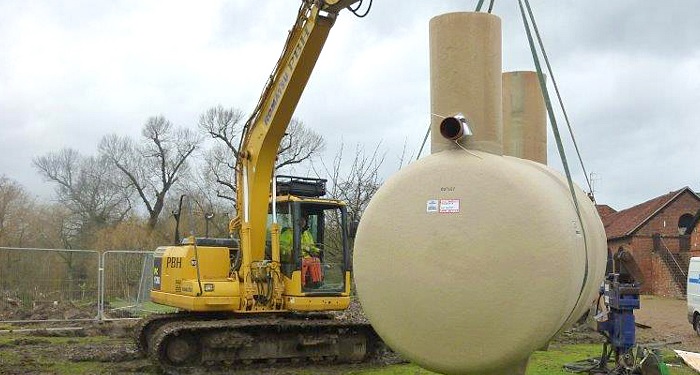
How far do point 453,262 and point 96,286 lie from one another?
15.9 meters

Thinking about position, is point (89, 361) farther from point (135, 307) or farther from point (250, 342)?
point (135, 307)

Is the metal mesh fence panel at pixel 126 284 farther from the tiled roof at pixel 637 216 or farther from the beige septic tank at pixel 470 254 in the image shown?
the tiled roof at pixel 637 216

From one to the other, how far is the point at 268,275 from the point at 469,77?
7195 millimetres

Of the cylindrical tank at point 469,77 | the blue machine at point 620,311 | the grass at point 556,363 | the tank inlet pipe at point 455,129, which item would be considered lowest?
the grass at point 556,363

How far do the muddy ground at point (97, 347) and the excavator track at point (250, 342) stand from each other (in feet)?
0.87

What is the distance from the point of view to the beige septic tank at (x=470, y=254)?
3.68 m

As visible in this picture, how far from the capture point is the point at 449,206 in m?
3.81

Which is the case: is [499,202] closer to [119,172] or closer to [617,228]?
[617,228]

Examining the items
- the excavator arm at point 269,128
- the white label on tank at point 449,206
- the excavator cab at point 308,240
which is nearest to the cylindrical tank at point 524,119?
the white label on tank at point 449,206

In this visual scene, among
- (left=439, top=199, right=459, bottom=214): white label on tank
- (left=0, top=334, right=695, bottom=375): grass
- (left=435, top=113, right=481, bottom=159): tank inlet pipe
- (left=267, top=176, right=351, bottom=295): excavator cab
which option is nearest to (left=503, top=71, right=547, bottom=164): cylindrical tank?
(left=435, top=113, right=481, bottom=159): tank inlet pipe

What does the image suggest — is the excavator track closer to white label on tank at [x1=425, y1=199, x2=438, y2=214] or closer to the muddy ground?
the muddy ground

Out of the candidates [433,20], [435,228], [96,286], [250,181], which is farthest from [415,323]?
[96,286]

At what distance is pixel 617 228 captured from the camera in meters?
36.5

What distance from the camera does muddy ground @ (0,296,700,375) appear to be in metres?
10.7
